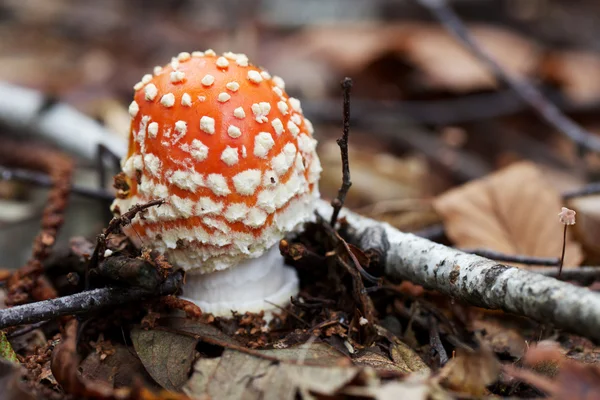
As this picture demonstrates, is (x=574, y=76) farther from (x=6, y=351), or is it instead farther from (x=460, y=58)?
(x=6, y=351)

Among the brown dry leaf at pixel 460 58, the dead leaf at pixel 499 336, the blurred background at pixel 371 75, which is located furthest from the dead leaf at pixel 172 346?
the brown dry leaf at pixel 460 58

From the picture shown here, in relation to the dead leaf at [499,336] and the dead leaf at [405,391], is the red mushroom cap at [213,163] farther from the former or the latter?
the dead leaf at [499,336]

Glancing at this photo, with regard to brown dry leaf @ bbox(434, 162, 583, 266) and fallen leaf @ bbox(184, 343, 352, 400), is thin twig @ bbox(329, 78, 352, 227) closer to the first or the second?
fallen leaf @ bbox(184, 343, 352, 400)

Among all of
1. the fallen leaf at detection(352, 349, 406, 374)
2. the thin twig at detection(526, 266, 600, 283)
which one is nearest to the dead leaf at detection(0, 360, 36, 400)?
the fallen leaf at detection(352, 349, 406, 374)

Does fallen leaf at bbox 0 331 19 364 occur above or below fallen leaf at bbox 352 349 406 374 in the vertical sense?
below

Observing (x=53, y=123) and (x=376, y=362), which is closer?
(x=376, y=362)

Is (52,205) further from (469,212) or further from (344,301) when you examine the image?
(469,212)

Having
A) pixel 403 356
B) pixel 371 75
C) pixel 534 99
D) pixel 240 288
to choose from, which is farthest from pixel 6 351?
pixel 371 75
